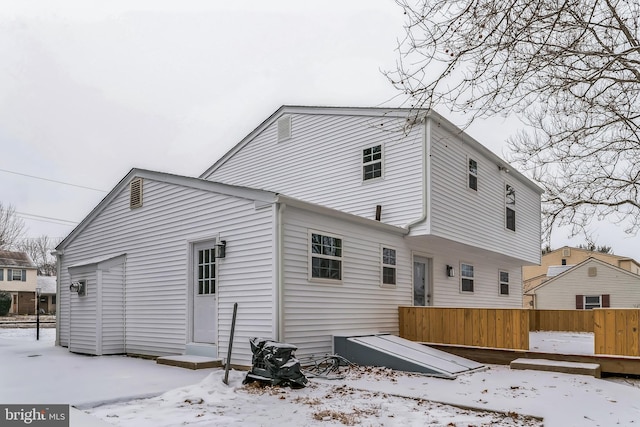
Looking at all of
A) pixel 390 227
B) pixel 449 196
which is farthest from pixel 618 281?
pixel 390 227

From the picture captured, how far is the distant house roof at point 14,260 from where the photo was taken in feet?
143

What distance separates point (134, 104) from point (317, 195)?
13.6 metres

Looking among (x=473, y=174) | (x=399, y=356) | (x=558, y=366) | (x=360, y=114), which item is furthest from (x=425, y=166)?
(x=558, y=366)

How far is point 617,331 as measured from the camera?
895cm

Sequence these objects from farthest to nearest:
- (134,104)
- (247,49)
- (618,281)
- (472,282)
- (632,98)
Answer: (618,281) < (134,104) < (472,282) < (247,49) < (632,98)

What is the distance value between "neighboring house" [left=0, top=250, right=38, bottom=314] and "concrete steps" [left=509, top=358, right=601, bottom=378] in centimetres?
4444

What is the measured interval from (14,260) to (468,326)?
146 ft

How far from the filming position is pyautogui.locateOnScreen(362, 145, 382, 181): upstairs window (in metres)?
13.1

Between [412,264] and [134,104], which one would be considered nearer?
[412,264]

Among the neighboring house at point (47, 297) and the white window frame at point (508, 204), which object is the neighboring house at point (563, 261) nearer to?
the white window frame at point (508, 204)

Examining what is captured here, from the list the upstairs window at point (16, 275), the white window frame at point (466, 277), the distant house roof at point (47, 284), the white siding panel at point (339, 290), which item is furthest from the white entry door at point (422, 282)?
the distant house roof at point (47, 284)

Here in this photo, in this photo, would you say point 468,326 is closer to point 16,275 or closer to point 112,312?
point 112,312

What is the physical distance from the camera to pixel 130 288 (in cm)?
1204

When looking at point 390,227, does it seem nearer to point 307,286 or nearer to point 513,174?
point 307,286
